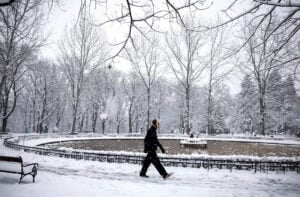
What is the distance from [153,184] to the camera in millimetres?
7344

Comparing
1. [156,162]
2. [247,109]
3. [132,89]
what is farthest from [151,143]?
[247,109]

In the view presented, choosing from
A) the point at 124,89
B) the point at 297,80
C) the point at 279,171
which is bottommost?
the point at 279,171

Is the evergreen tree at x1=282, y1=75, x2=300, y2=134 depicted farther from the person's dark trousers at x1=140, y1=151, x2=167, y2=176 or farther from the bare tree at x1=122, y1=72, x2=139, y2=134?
the person's dark trousers at x1=140, y1=151, x2=167, y2=176

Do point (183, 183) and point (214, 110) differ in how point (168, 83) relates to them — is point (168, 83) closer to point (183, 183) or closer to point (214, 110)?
point (214, 110)

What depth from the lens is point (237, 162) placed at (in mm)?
11008

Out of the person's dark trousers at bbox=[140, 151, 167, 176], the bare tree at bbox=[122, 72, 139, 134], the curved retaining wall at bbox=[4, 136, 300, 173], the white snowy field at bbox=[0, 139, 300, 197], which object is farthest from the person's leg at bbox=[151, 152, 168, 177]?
the bare tree at bbox=[122, 72, 139, 134]

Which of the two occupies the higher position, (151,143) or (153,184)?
(151,143)

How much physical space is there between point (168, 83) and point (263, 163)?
4815 centimetres

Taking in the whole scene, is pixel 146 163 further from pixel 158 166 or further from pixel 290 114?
pixel 290 114

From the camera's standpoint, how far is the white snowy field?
621 cm

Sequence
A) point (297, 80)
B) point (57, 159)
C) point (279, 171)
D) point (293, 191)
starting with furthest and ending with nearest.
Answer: point (57, 159), point (279, 171), point (293, 191), point (297, 80)

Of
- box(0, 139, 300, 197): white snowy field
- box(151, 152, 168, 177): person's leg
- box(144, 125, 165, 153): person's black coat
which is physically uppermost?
box(144, 125, 165, 153): person's black coat

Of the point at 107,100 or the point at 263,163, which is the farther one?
the point at 107,100

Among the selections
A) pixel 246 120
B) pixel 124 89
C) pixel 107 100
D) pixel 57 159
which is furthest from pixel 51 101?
pixel 246 120
